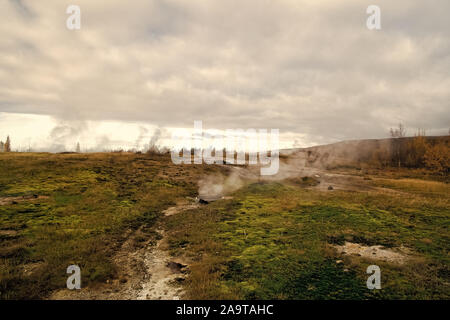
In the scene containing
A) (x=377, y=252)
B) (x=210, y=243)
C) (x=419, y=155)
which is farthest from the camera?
(x=419, y=155)

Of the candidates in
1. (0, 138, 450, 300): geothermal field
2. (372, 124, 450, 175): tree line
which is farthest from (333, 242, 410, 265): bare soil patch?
(372, 124, 450, 175): tree line

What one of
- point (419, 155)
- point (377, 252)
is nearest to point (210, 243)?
point (377, 252)

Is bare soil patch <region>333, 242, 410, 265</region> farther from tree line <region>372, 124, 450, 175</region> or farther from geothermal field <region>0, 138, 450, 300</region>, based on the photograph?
tree line <region>372, 124, 450, 175</region>

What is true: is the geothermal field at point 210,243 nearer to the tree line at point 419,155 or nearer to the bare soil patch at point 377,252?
the bare soil patch at point 377,252

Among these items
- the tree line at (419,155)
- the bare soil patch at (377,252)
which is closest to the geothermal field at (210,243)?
the bare soil patch at (377,252)

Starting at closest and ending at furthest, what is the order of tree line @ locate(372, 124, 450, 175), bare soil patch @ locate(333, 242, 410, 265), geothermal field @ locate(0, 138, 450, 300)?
geothermal field @ locate(0, 138, 450, 300), bare soil patch @ locate(333, 242, 410, 265), tree line @ locate(372, 124, 450, 175)

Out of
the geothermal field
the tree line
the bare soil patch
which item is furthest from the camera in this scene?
the tree line

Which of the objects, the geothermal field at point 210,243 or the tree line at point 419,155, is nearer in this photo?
the geothermal field at point 210,243

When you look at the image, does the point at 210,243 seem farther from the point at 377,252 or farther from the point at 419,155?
the point at 419,155

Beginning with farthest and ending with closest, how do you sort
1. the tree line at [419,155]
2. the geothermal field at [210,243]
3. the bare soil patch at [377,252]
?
the tree line at [419,155]
the bare soil patch at [377,252]
the geothermal field at [210,243]

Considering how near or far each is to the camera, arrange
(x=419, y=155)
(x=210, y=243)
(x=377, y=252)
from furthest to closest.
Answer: (x=419, y=155) → (x=210, y=243) → (x=377, y=252)
